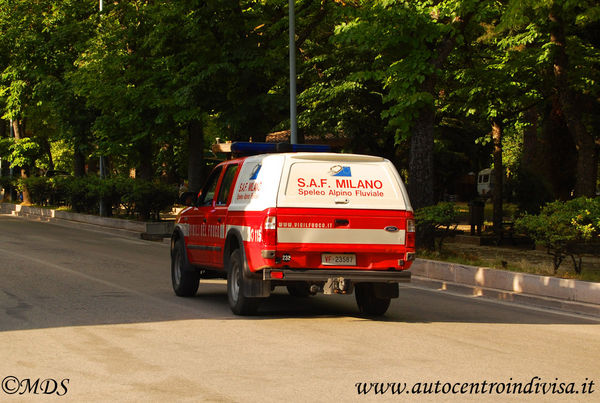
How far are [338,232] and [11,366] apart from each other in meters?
4.73

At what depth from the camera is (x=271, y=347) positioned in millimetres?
9859

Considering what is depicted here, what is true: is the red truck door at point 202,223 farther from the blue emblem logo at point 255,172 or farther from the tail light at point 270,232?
the tail light at point 270,232

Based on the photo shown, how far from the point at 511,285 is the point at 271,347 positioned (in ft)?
23.7

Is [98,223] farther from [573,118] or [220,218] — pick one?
[220,218]

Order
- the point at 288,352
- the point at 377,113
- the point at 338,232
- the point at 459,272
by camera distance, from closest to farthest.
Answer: the point at 288,352
the point at 338,232
the point at 459,272
the point at 377,113

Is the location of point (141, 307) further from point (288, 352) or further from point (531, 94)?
point (531, 94)

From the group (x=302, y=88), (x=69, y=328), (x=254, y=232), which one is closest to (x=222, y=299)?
(x=254, y=232)

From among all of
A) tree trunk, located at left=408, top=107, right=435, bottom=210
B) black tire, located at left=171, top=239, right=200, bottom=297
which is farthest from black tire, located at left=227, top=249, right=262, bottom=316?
tree trunk, located at left=408, top=107, right=435, bottom=210

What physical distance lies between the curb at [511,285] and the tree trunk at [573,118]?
6.99 metres

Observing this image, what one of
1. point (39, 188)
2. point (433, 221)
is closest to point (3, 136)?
point (39, 188)

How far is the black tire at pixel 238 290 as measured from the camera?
12.3m

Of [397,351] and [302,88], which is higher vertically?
[302,88]

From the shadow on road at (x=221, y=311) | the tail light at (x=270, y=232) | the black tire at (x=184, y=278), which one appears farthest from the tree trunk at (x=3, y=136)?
the tail light at (x=270, y=232)

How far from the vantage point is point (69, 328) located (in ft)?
36.1
